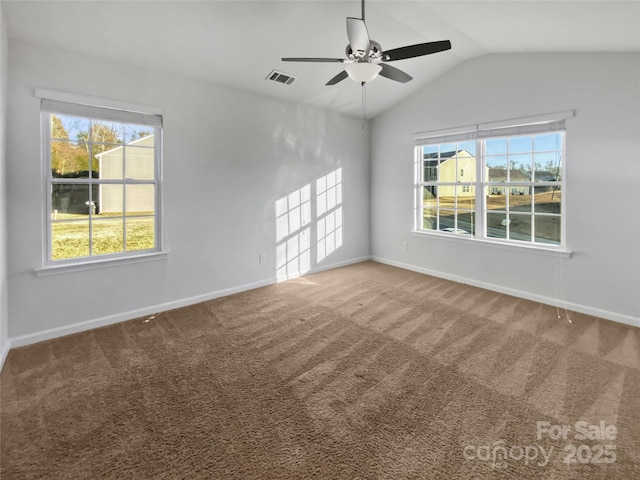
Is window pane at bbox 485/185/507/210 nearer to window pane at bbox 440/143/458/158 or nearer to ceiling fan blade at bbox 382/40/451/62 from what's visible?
window pane at bbox 440/143/458/158

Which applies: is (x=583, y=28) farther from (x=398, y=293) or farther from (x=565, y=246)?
(x=398, y=293)

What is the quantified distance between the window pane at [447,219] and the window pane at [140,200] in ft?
13.5

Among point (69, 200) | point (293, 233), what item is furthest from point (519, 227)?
point (69, 200)

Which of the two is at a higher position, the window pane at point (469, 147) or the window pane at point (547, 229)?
the window pane at point (469, 147)

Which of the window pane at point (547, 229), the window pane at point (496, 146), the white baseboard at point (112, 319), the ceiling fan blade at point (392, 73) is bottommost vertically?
the white baseboard at point (112, 319)

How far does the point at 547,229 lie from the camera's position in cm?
402

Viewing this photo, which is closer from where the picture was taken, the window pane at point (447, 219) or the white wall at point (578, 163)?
the white wall at point (578, 163)

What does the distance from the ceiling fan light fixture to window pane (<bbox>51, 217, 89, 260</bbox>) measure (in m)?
2.95

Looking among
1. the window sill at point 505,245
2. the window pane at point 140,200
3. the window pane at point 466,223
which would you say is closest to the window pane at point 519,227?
the window sill at point 505,245

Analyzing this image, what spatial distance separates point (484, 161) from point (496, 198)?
0.55 m

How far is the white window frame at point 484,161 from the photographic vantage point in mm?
3797

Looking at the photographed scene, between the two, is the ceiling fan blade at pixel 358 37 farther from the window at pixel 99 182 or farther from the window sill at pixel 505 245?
the window sill at pixel 505 245

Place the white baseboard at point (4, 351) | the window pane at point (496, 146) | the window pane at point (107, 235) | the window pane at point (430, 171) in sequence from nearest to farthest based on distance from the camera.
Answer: the white baseboard at point (4, 351) < the window pane at point (107, 235) < the window pane at point (496, 146) < the window pane at point (430, 171)

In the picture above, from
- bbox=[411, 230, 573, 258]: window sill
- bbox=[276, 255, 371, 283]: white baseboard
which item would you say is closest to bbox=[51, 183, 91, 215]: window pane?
bbox=[276, 255, 371, 283]: white baseboard
